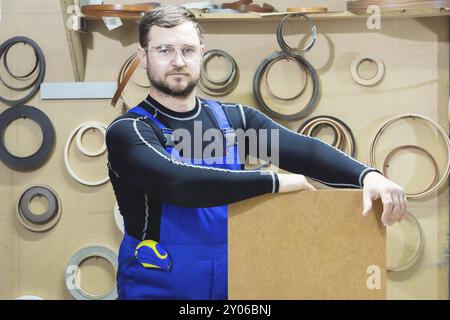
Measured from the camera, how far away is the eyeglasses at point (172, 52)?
1.76 m

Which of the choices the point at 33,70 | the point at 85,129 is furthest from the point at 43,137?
the point at 33,70

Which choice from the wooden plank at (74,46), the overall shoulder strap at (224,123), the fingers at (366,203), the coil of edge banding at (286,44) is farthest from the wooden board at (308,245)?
the wooden plank at (74,46)

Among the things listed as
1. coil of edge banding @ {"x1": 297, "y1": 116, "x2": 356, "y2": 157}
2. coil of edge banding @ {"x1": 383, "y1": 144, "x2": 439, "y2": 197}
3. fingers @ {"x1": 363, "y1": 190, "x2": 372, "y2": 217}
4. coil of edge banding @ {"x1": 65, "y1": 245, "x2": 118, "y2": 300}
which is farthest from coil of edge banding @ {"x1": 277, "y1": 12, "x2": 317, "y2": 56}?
fingers @ {"x1": 363, "y1": 190, "x2": 372, "y2": 217}

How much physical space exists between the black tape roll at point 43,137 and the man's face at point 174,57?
3.31 feet

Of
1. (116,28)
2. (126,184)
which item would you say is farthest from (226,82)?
(126,184)

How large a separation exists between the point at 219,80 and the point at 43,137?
81 centimetres

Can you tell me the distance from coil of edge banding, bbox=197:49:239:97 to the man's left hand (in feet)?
4.28

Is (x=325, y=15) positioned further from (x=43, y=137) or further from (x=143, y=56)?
(x=43, y=137)

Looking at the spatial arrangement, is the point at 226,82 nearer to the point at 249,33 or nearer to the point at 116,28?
the point at 249,33

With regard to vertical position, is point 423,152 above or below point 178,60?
below

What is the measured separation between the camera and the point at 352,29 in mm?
2600

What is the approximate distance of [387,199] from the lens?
51.1 inches

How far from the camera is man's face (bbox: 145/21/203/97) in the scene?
175 centimetres

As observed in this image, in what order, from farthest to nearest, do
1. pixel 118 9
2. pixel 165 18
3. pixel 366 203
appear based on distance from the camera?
pixel 118 9 < pixel 165 18 < pixel 366 203
